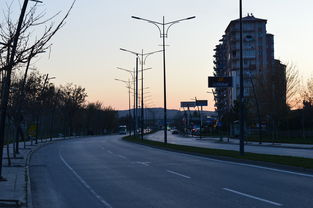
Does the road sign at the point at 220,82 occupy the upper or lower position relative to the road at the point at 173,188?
upper

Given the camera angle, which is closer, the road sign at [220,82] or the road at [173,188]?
the road at [173,188]

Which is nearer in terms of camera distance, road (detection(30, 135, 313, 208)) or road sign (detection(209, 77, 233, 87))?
road (detection(30, 135, 313, 208))

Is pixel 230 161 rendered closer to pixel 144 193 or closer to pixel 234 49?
pixel 144 193

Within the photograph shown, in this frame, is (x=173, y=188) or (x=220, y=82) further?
(x=220, y=82)

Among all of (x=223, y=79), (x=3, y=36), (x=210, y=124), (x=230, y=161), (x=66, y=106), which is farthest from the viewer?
(x=210, y=124)

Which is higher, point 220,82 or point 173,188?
point 220,82

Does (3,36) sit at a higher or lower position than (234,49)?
lower

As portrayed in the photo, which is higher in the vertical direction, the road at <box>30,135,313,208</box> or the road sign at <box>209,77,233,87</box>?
the road sign at <box>209,77,233,87</box>

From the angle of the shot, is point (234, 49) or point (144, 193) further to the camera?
point (234, 49)

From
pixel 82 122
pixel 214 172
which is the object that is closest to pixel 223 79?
pixel 214 172

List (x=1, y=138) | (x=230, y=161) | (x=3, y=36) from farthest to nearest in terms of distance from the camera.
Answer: (x=230, y=161), (x=1, y=138), (x=3, y=36)

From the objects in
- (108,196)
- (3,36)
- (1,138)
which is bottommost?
(108,196)

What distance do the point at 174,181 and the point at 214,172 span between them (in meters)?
3.70

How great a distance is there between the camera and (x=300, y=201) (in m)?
12.3
